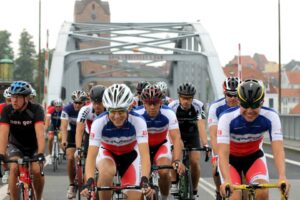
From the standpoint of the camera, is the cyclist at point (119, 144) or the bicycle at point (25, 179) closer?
the cyclist at point (119, 144)

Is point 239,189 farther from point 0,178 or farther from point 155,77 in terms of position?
point 155,77

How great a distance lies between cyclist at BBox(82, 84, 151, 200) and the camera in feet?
21.0

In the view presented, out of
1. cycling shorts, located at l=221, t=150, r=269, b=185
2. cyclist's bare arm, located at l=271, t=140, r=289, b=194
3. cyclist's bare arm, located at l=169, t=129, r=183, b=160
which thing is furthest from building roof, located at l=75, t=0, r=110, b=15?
cyclist's bare arm, located at l=271, t=140, r=289, b=194

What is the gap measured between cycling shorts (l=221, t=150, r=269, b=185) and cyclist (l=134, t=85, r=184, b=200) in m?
1.42

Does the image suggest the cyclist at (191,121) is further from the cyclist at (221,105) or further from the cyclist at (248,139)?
the cyclist at (248,139)

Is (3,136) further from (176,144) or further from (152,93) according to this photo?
(176,144)

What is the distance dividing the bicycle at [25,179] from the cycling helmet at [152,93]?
148 centimetres

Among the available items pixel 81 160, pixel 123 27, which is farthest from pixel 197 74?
pixel 81 160

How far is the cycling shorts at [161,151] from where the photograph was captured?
349 inches

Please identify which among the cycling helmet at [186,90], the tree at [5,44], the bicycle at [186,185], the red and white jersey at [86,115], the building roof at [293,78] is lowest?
the bicycle at [186,185]

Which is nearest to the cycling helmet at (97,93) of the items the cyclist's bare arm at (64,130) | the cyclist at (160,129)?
the cyclist at (160,129)

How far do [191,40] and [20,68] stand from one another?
91934 mm

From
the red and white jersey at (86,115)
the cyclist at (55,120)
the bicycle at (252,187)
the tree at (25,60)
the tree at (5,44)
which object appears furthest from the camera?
the tree at (5,44)

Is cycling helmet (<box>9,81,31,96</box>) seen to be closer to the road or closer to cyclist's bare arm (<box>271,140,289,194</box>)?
cyclist's bare arm (<box>271,140,289,194</box>)
